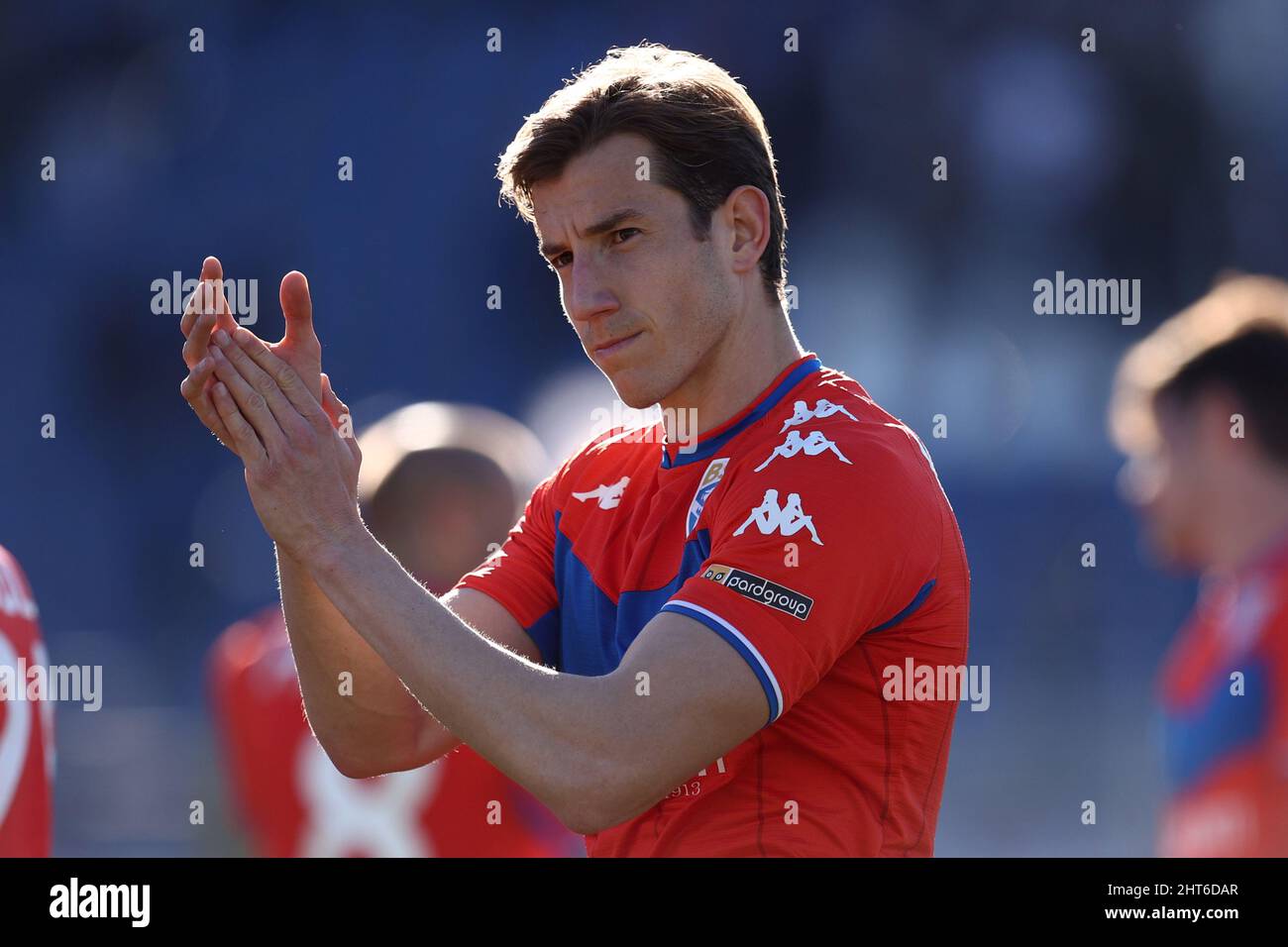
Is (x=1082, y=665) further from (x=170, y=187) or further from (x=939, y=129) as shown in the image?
(x=170, y=187)

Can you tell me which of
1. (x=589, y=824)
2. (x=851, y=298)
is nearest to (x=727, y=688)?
(x=589, y=824)

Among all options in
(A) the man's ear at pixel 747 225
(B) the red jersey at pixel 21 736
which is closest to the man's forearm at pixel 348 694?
(B) the red jersey at pixel 21 736

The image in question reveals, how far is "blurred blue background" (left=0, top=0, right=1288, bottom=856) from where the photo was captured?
29.9 ft

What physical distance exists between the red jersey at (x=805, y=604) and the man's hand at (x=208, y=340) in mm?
533

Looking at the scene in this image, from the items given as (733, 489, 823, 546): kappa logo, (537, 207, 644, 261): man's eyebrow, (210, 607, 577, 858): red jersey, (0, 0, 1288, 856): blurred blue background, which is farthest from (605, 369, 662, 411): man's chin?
(0, 0, 1288, 856): blurred blue background

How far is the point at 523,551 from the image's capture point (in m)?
2.60

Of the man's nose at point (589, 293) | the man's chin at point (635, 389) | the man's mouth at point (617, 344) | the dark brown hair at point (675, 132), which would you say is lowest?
the man's chin at point (635, 389)

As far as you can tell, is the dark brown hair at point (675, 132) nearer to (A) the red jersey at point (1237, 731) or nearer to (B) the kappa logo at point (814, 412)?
(B) the kappa logo at point (814, 412)

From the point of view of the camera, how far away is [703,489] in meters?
2.31

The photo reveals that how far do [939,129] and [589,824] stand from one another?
8.34 metres

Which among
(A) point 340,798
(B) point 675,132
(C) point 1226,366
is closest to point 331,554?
(B) point 675,132

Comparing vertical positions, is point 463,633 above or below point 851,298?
below

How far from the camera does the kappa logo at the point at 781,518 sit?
2.10m

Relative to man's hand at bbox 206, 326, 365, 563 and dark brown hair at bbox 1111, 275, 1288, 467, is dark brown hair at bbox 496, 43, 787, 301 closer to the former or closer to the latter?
man's hand at bbox 206, 326, 365, 563
